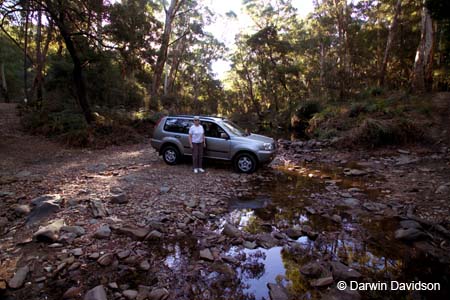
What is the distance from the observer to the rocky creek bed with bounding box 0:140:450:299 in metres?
3.27

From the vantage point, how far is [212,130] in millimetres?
8727

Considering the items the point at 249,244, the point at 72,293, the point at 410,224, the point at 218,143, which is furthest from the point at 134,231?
the point at 410,224

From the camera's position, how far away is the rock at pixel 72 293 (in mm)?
2994

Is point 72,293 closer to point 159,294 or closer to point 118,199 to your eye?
point 159,294

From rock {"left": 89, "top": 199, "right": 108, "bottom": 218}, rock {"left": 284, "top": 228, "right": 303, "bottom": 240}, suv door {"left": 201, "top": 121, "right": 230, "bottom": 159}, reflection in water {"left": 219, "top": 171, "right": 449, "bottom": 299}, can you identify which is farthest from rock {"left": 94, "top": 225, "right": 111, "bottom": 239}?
suv door {"left": 201, "top": 121, "right": 230, "bottom": 159}

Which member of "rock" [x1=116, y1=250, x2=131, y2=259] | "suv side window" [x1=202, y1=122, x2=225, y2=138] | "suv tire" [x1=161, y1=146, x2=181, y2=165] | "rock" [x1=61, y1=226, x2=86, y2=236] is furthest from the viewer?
"suv tire" [x1=161, y1=146, x2=181, y2=165]

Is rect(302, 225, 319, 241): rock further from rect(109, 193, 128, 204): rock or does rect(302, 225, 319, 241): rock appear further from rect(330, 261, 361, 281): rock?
rect(109, 193, 128, 204): rock

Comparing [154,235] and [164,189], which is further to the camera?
[164,189]

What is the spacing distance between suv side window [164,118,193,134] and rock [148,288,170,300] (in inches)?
252

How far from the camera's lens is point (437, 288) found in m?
3.19

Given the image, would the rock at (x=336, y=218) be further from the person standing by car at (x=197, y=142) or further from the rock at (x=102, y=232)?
the person standing by car at (x=197, y=142)

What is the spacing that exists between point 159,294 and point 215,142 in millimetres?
5955

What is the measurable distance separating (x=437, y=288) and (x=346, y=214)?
89.1 inches

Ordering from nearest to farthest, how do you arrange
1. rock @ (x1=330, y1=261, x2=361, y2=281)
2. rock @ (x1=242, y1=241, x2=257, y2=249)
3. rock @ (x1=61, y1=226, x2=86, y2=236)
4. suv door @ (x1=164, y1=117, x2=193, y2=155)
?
rock @ (x1=330, y1=261, x2=361, y2=281)
rock @ (x1=242, y1=241, x2=257, y2=249)
rock @ (x1=61, y1=226, x2=86, y2=236)
suv door @ (x1=164, y1=117, x2=193, y2=155)
